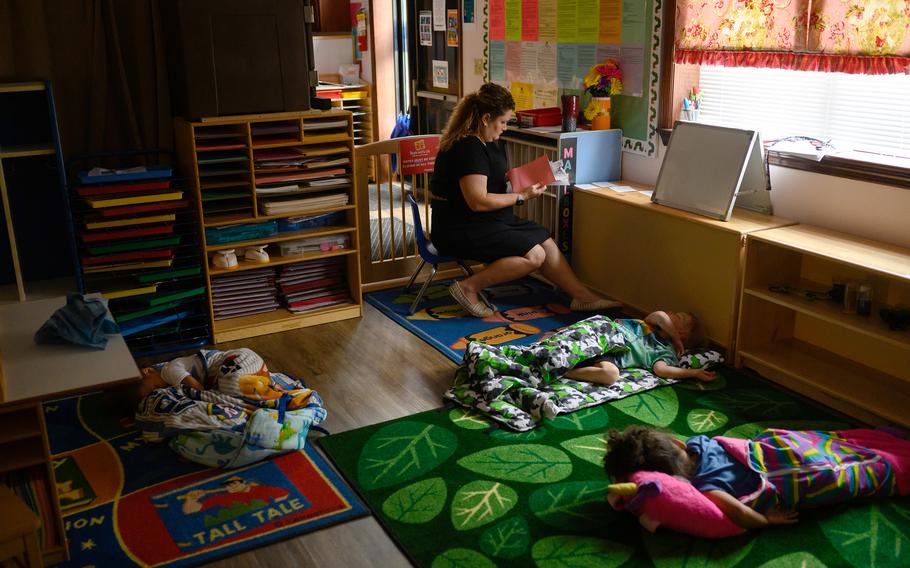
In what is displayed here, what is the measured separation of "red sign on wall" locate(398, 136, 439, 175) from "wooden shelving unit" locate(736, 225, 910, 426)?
1977 mm

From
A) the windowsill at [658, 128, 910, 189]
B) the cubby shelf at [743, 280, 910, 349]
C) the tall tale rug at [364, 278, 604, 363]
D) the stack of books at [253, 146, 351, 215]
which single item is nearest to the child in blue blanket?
the cubby shelf at [743, 280, 910, 349]

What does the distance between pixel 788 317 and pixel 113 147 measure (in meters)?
3.25

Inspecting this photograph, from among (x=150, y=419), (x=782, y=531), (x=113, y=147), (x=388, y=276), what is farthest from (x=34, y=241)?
(x=782, y=531)

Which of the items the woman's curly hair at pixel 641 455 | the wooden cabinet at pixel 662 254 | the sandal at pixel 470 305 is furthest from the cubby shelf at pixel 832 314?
the sandal at pixel 470 305

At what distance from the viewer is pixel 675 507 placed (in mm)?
2527

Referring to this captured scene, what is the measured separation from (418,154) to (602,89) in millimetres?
1084

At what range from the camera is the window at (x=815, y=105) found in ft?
11.3

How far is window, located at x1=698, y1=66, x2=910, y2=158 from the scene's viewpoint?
3.44m

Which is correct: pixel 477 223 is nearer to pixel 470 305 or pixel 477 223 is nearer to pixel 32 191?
pixel 470 305

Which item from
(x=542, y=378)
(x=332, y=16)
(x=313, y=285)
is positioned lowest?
(x=542, y=378)

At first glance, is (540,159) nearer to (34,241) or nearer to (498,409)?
(498,409)

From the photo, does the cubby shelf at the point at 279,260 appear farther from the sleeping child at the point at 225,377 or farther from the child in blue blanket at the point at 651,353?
the child in blue blanket at the point at 651,353

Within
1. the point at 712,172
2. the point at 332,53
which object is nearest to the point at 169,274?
the point at 712,172

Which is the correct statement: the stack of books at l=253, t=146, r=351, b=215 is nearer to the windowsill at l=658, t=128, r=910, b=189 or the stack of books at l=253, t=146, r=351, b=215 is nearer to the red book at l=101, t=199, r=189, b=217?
the red book at l=101, t=199, r=189, b=217
